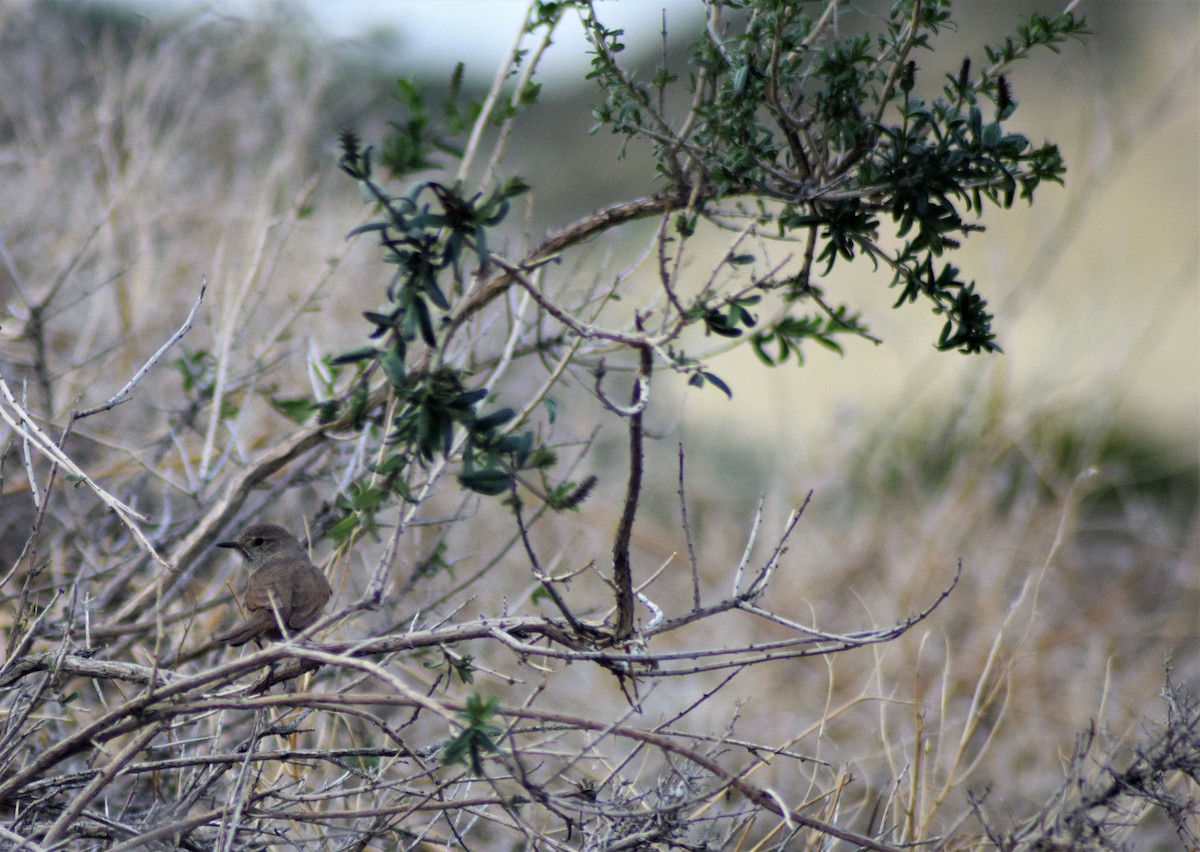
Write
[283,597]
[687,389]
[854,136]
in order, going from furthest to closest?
[687,389], [283,597], [854,136]

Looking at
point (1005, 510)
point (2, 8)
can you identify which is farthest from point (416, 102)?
point (1005, 510)

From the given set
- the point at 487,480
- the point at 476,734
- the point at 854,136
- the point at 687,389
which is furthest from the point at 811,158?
the point at 687,389

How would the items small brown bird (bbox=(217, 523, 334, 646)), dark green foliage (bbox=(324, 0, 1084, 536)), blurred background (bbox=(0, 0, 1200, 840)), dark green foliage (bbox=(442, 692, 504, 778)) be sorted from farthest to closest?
blurred background (bbox=(0, 0, 1200, 840)), small brown bird (bbox=(217, 523, 334, 646)), dark green foliage (bbox=(324, 0, 1084, 536)), dark green foliage (bbox=(442, 692, 504, 778))

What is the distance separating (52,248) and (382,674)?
4.80 metres

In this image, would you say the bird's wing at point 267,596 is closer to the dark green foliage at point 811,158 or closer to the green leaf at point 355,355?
the dark green foliage at point 811,158

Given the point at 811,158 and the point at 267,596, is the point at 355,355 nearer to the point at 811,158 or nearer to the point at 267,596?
the point at 267,596

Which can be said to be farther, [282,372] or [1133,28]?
[1133,28]

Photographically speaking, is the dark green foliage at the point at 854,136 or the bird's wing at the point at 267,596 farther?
the bird's wing at the point at 267,596

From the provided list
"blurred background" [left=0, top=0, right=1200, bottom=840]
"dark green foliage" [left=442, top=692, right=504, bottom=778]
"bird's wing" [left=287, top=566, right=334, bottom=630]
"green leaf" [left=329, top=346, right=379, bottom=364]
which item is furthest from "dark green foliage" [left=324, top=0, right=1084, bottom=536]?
"blurred background" [left=0, top=0, right=1200, bottom=840]

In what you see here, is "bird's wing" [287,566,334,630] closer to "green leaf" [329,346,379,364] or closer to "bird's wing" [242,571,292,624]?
"bird's wing" [242,571,292,624]

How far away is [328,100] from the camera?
849 centimetres

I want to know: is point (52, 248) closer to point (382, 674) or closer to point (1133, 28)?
point (382, 674)

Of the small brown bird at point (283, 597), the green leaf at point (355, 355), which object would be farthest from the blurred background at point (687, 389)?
the green leaf at point (355, 355)

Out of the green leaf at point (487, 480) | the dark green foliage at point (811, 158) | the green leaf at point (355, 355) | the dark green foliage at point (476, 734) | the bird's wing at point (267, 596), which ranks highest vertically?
the dark green foliage at point (811, 158)
